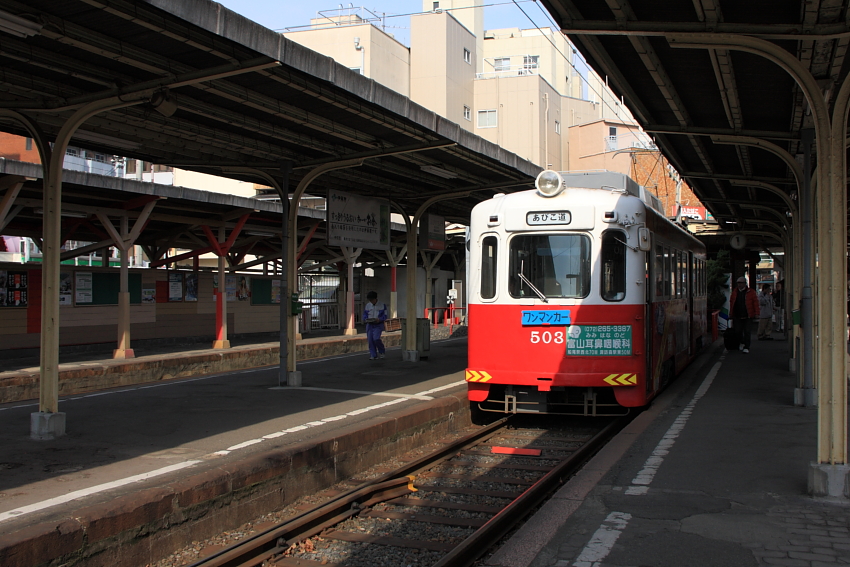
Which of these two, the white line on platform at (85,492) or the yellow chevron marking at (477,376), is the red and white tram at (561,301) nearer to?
the yellow chevron marking at (477,376)

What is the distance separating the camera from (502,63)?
54156mm

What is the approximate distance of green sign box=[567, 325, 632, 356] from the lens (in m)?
9.05

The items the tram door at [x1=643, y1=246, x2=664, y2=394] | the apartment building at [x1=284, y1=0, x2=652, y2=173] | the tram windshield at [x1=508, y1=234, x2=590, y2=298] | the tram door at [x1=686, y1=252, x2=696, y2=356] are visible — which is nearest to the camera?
the tram windshield at [x1=508, y1=234, x2=590, y2=298]

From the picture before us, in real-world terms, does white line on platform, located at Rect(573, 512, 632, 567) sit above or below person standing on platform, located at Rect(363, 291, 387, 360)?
below

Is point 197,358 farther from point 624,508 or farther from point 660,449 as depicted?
point 624,508

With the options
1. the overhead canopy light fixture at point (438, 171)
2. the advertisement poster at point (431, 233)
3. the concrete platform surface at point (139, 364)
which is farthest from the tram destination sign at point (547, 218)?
the concrete platform surface at point (139, 364)

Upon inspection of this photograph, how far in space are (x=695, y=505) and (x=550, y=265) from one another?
4207 millimetres

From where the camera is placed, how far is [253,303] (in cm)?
2366

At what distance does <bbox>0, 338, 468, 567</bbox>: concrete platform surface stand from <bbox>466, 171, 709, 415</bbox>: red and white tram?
1285mm

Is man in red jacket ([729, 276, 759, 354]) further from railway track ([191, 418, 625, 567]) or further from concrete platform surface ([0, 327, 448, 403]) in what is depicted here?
railway track ([191, 418, 625, 567])

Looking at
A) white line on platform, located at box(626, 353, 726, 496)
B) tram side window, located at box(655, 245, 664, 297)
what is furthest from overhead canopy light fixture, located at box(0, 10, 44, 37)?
tram side window, located at box(655, 245, 664, 297)

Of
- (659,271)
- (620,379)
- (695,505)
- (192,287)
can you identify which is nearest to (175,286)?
(192,287)

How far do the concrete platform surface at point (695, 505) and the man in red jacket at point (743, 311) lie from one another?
882cm

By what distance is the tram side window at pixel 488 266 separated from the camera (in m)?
9.59
